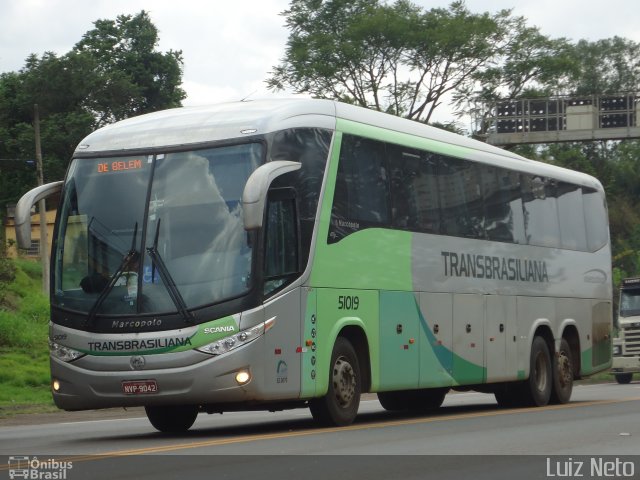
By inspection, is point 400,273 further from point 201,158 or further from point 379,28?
point 379,28

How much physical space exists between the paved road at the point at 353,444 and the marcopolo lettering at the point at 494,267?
205cm

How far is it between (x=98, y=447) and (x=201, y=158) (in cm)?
347

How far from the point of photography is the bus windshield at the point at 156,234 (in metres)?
14.8

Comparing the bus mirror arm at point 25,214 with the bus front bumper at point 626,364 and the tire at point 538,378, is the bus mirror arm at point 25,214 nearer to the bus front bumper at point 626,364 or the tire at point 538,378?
the tire at point 538,378

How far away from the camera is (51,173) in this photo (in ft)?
193

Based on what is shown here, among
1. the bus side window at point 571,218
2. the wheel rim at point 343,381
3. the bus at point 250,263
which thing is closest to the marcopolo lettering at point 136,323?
the bus at point 250,263

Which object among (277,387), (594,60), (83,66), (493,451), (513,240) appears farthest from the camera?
(594,60)

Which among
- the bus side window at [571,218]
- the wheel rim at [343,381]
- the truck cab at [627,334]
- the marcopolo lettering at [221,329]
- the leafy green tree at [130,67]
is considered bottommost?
the truck cab at [627,334]

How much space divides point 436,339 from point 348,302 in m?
2.67

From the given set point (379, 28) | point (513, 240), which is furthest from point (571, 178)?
point (379, 28)

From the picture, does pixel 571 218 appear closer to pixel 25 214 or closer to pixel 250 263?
pixel 250 263

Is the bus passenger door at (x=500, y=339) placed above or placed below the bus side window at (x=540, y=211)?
below

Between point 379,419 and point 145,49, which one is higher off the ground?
point 145,49

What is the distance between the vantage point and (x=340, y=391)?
16.2 meters
